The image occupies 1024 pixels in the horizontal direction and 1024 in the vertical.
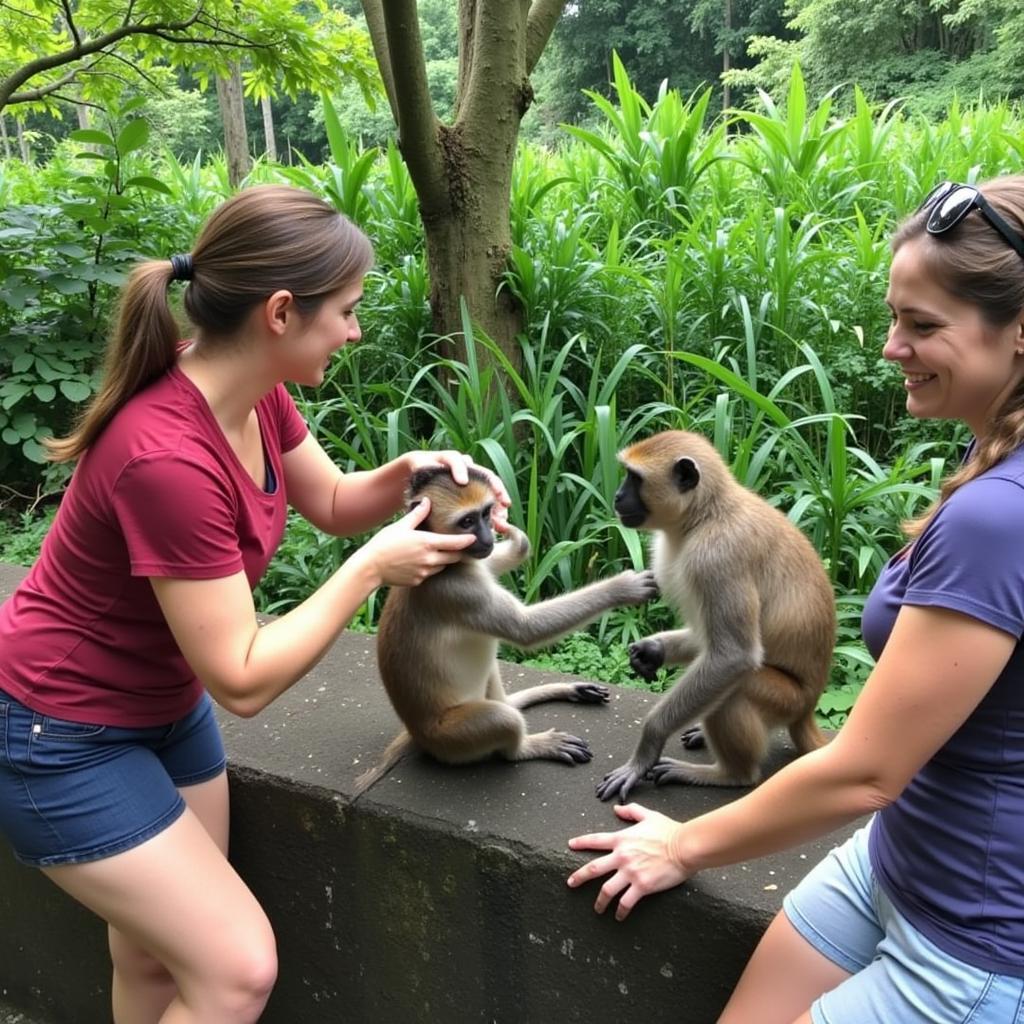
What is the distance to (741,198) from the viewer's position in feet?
21.3

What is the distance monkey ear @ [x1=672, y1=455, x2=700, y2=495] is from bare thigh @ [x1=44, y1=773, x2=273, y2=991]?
1.68 meters

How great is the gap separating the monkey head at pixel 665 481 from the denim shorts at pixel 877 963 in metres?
1.23

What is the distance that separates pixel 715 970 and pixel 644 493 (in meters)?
1.38

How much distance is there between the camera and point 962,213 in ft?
5.11

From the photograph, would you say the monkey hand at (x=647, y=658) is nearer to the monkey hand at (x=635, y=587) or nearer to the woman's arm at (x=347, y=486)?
the monkey hand at (x=635, y=587)

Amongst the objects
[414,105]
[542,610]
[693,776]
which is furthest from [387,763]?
[414,105]

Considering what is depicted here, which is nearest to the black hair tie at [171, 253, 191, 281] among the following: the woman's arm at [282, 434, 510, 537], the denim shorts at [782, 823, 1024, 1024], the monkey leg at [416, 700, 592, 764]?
the woman's arm at [282, 434, 510, 537]

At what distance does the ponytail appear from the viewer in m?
2.03

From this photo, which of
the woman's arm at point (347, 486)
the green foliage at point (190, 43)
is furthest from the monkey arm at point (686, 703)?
the green foliage at point (190, 43)

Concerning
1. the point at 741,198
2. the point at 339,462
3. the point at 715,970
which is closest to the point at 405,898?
the point at 715,970

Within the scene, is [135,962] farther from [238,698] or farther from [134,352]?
[134,352]

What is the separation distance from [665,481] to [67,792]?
6.04 ft

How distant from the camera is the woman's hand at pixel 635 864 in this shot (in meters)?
2.03

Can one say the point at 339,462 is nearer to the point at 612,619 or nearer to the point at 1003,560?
the point at 612,619
